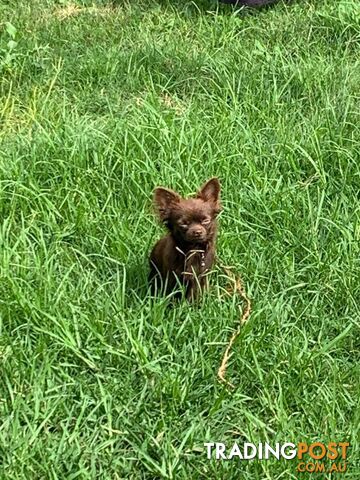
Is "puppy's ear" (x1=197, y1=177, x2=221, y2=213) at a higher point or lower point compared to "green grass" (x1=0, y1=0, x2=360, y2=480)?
higher

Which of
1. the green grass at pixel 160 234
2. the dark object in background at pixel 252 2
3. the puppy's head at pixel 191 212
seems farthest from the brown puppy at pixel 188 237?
the dark object in background at pixel 252 2

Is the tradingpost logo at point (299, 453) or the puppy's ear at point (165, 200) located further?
the puppy's ear at point (165, 200)

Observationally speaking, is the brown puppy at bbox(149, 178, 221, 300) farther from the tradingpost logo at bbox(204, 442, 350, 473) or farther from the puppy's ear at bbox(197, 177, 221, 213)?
the tradingpost logo at bbox(204, 442, 350, 473)

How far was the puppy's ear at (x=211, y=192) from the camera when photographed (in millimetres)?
3357

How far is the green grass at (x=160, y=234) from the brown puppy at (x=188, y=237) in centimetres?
12

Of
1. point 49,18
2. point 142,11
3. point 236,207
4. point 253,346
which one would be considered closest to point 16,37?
point 49,18

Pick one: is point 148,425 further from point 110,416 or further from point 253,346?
point 253,346

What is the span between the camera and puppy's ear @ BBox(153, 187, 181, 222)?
3319 mm

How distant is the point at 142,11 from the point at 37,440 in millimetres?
4390

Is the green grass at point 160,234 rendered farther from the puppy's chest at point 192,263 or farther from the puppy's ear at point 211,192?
the puppy's ear at point 211,192

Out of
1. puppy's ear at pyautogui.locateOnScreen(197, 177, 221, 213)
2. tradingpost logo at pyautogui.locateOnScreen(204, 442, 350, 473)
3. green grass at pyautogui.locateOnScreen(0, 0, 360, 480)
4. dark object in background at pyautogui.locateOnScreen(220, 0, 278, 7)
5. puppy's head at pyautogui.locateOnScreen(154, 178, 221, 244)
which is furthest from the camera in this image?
dark object in background at pyautogui.locateOnScreen(220, 0, 278, 7)

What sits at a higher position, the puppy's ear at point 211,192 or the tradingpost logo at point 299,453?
the puppy's ear at point 211,192

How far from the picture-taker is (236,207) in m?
3.96

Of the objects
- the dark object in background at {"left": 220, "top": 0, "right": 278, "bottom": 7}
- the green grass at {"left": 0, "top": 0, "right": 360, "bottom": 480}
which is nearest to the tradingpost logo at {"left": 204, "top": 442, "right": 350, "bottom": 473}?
the green grass at {"left": 0, "top": 0, "right": 360, "bottom": 480}
